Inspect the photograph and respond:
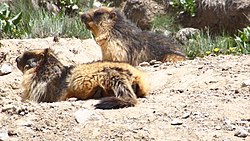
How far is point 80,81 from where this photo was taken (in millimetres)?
7082

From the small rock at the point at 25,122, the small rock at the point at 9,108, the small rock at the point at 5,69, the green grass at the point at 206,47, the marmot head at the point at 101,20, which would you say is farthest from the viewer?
the green grass at the point at 206,47

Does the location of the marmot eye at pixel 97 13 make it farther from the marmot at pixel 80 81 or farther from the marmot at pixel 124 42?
the marmot at pixel 80 81

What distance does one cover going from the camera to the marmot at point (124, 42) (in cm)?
987

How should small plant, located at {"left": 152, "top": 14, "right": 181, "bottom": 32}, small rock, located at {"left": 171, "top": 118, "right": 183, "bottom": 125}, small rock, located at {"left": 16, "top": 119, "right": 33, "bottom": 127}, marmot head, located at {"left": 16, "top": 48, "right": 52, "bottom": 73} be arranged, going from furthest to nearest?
small plant, located at {"left": 152, "top": 14, "right": 181, "bottom": 32} → marmot head, located at {"left": 16, "top": 48, "right": 52, "bottom": 73} → small rock, located at {"left": 16, "top": 119, "right": 33, "bottom": 127} → small rock, located at {"left": 171, "top": 118, "right": 183, "bottom": 125}

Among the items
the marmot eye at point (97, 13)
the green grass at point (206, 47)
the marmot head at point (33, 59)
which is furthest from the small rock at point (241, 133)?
the green grass at point (206, 47)

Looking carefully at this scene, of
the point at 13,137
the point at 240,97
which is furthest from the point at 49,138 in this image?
the point at 240,97

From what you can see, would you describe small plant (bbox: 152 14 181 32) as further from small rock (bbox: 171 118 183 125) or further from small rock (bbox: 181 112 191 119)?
small rock (bbox: 171 118 183 125)

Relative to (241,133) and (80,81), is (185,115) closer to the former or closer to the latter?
(241,133)

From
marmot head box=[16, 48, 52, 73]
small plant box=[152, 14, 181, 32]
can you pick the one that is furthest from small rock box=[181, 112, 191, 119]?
small plant box=[152, 14, 181, 32]

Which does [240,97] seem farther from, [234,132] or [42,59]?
[42,59]

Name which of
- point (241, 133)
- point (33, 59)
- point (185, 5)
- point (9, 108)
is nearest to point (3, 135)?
Result: point (9, 108)

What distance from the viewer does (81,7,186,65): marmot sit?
9867 millimetres

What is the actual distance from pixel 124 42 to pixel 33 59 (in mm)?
2586

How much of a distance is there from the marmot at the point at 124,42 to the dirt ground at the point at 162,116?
7.72 ft
